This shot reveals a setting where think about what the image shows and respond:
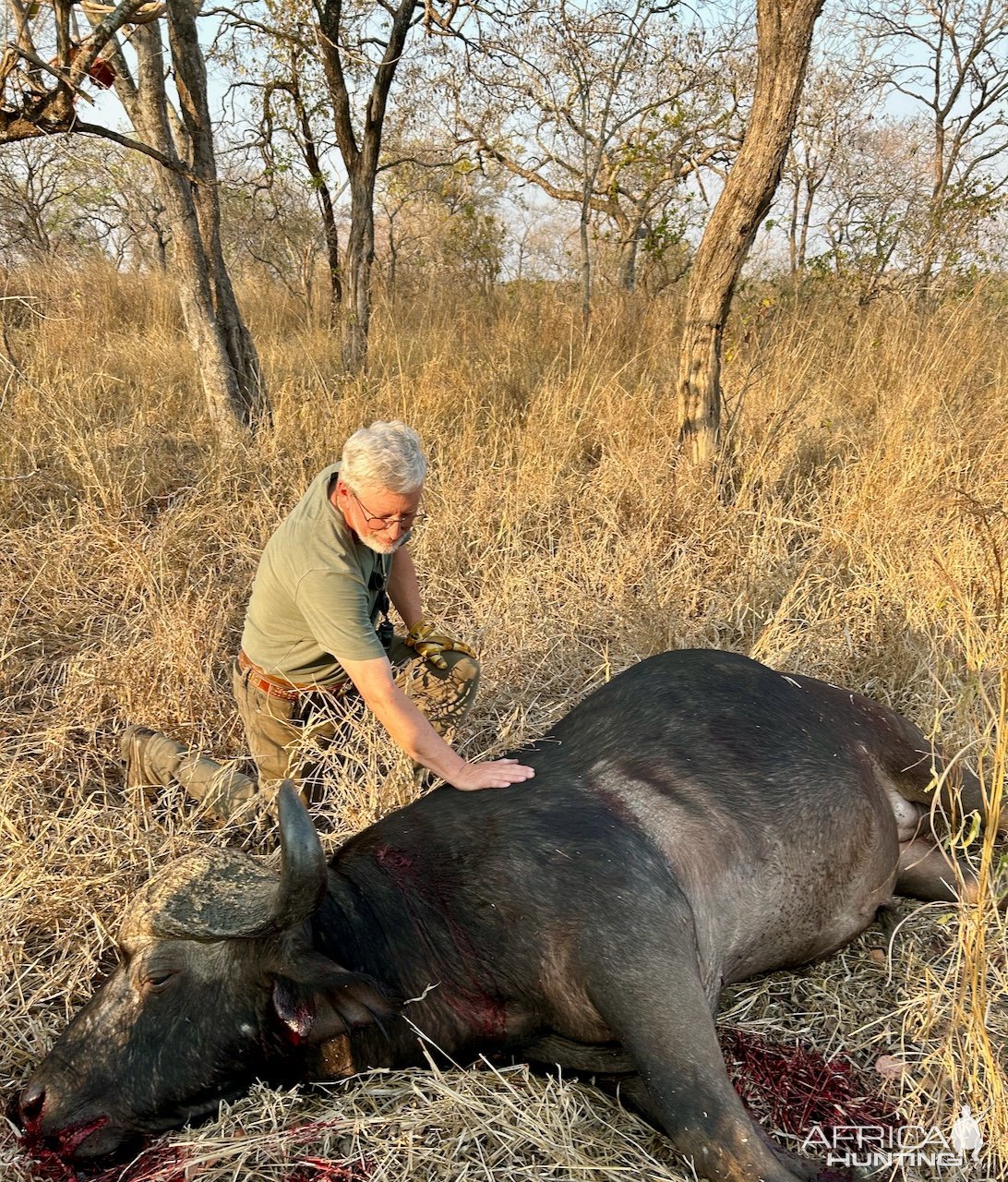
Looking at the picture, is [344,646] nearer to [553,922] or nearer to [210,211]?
[553,922]

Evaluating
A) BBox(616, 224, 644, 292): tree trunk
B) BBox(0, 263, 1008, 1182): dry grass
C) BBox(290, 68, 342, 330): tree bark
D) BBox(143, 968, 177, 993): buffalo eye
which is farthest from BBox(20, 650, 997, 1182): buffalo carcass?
BBox(616, 224, 644, 292): tree trunk

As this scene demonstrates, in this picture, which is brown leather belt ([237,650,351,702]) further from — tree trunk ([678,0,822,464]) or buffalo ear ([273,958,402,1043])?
tree trunk ([678,0,822,464])

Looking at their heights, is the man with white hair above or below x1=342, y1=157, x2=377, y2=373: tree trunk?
below

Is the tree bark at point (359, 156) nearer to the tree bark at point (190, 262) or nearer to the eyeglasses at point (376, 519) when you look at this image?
the tree bark at point (190, 262)

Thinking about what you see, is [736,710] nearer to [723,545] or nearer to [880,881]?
[880,881]

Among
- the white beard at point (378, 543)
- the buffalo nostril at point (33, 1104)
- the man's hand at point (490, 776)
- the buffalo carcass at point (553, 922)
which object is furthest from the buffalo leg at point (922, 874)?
the buffalo nostril at point (33, 1104)

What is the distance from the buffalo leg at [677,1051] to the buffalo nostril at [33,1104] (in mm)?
1261

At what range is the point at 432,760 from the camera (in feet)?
8.14

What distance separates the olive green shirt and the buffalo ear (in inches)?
39.2

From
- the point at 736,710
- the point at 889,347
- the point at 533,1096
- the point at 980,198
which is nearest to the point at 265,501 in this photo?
the point at 736,710

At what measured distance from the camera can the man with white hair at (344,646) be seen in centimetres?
257

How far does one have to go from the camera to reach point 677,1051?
1831mm

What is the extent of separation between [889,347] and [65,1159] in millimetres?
7122

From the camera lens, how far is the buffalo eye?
6.20ft
